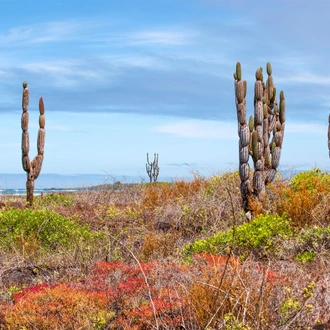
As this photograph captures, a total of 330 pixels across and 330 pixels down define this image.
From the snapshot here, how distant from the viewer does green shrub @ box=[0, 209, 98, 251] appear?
11008 millimetres

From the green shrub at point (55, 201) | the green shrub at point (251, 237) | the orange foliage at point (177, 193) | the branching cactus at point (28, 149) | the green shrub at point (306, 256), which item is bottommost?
the green shrub at point (306, 256)

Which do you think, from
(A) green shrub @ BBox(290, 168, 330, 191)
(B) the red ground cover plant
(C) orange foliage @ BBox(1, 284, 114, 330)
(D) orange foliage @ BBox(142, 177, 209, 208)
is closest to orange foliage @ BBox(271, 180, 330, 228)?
(A) green shrub @ BBox(290, 168, 330, 191)

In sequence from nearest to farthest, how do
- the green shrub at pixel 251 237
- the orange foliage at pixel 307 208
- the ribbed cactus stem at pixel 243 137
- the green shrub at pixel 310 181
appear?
1. the green shrub at pixel 251 237
2. the orange foliage at pixel 307 208
3. the green shrub at pixel 310 181
4. the ribbed cactus stem at pixel 243 137

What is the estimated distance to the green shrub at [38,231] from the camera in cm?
1101

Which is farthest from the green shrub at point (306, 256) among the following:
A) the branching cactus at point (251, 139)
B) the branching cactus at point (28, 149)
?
the branching cactus at point (28, 149)

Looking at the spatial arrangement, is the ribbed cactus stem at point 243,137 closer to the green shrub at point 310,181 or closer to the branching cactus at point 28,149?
the green shrub at point 310,181

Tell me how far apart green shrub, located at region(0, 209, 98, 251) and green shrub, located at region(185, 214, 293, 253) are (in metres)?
2.67

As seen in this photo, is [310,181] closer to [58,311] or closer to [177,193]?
[177,193]

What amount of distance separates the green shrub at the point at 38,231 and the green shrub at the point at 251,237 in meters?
2.67

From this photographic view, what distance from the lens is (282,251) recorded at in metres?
8.69

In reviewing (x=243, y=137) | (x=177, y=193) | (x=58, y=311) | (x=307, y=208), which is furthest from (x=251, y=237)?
(x=177, y=193)

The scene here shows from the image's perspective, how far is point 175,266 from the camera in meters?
7.05

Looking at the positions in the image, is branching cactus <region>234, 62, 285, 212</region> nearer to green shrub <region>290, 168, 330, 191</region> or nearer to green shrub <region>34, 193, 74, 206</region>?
green shrub <region>290, 168, 330, 191</region>

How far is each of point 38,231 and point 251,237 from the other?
445 centimetres
